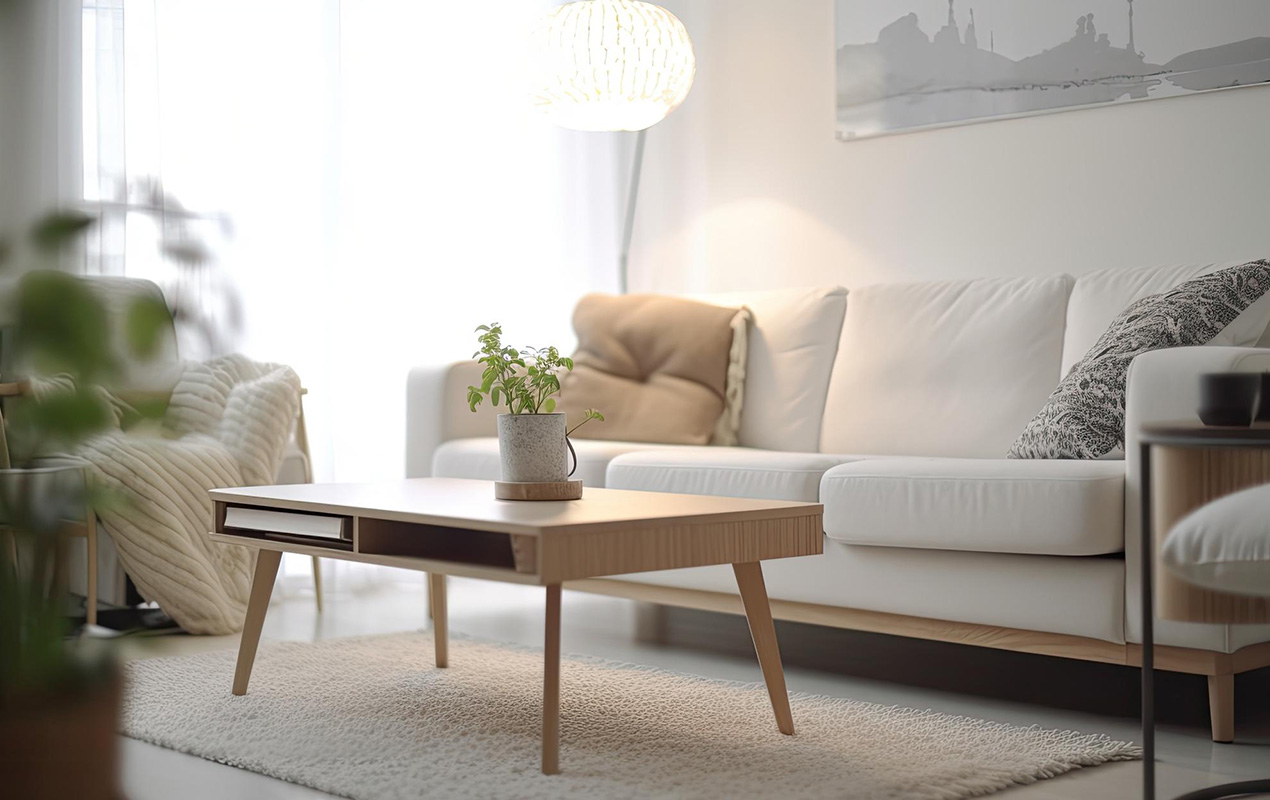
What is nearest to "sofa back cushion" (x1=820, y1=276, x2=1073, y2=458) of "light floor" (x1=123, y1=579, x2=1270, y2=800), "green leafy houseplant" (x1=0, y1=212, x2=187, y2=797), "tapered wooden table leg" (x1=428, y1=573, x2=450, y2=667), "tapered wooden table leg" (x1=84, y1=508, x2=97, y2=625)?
"light floor" (x1=123, y1=579, x2=1270, y2=800)

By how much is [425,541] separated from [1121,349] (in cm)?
146

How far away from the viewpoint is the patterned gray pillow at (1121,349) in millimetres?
2541

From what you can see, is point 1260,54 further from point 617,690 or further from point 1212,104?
point 617,690

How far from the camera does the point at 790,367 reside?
3.59m

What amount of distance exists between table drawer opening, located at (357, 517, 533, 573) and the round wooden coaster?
158 millimetres

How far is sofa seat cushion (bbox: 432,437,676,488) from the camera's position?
10.5ft

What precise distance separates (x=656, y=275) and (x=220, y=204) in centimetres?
159

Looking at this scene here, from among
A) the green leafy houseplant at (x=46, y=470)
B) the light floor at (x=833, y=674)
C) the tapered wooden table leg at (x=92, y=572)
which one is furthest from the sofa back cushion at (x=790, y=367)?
the green leafy houseplant at (x=46, y=470)

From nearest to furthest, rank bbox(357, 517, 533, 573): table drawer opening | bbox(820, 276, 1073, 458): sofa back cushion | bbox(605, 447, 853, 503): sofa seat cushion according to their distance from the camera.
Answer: bbox(357, 517, 533, 573): table drawer opening
bbox(605, 447, 853, 503): sofa seat cushion
bbox(820, 276, 1073, 458): sofa back cushion

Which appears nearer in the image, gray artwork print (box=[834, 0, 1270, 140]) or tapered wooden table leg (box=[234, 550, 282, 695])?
tapered wooden table leg (box=[234, 550, 282, 695])

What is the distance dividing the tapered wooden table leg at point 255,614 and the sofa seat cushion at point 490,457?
0.84 m

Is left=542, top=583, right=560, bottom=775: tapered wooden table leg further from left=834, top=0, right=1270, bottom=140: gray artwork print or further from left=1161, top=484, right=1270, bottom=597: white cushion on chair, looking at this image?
left=834, top=0, right=1270, bottom=140: gray artwork print

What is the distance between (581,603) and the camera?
153 inches

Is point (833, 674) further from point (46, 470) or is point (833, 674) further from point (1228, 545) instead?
point (46, 470)
